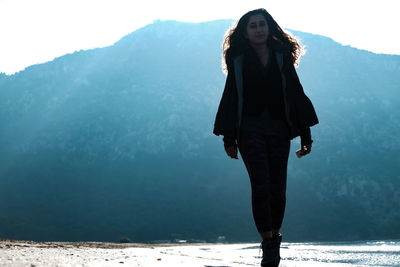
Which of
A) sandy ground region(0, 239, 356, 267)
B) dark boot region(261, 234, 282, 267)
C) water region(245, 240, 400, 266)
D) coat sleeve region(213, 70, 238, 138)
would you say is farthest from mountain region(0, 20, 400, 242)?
dark boot region(261, 234, 282, 267)

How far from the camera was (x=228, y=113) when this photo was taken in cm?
354

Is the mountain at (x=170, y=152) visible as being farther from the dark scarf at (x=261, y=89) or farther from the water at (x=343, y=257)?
the dark scarf at (x=261, y=89)

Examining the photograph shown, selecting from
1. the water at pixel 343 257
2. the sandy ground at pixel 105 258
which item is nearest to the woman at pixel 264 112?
the sandy ground at pixel 105 258

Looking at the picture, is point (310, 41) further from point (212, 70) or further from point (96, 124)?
point (96, 124)

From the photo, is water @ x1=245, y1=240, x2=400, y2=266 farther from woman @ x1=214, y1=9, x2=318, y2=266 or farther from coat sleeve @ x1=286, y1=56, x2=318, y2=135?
coat sleeve @ x1=286, y1=56, x2=318, y2=135

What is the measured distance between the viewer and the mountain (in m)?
113

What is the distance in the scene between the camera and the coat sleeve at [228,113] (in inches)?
138

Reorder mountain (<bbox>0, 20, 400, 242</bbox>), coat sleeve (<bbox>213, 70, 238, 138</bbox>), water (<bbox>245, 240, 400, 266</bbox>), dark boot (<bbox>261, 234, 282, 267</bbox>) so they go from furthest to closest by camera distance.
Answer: mountain (<bbox>0, 20, 400, 242</bbox>), water (<bbox>245, 240, 400, 266</bbox>), coat sleeve (<bbox>213, 70, 238, 138</bbox>), dark boot (<bbox>261, 234, 282, 267</bbox>)

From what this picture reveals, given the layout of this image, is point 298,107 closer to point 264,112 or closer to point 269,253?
point 264,112

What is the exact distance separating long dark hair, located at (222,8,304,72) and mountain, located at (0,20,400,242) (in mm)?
97125

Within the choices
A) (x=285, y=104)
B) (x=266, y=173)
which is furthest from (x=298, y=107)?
(x=266, y=173)

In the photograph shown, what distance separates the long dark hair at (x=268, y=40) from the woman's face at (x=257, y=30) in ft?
0.18

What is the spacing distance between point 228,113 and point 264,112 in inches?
11.4

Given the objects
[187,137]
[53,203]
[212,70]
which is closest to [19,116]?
[53,203]
